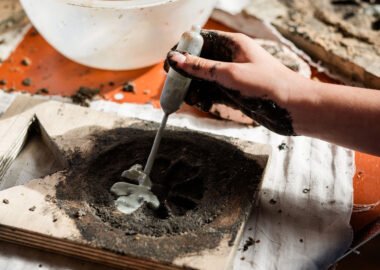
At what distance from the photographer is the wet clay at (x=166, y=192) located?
44.9 inches

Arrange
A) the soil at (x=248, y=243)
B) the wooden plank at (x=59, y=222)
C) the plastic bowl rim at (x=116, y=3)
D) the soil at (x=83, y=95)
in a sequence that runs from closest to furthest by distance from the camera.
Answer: the wooden plank at (x=59, y=222), the soil at (x=248, y=243), the plastic bowl rim at (x=116, y=3), the soil at (x=83, y=95)

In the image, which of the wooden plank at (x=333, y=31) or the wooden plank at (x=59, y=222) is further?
the wooden plank at (x=333, y=31)

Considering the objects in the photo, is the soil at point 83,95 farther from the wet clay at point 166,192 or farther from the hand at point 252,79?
the hand at point 252,79

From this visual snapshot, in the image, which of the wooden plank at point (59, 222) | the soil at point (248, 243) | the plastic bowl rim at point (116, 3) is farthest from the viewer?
the plastic bowl rim at point (116, 3)

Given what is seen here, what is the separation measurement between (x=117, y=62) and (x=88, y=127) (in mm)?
429

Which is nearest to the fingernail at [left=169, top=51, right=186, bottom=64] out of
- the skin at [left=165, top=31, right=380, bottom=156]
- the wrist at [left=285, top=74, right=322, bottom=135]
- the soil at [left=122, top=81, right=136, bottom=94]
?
the skin at [left=165, top=31, right=380, bottom=156]

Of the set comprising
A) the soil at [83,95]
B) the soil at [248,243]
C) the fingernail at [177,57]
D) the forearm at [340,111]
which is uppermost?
the fingernail at [177,57]

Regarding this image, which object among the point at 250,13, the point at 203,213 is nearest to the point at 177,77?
the point at 203,213

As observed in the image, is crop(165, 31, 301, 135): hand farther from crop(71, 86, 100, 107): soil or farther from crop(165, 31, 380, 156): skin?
crop(71, 86, 100, 107): soil

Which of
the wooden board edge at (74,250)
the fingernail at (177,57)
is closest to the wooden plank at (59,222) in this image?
the wooden board edge at (74,250)

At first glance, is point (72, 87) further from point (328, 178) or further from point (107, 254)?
point (328, 178)

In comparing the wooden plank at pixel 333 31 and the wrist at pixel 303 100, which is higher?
the wrist at pixel 303 100

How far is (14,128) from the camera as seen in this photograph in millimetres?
1436

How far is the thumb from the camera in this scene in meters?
1.17
